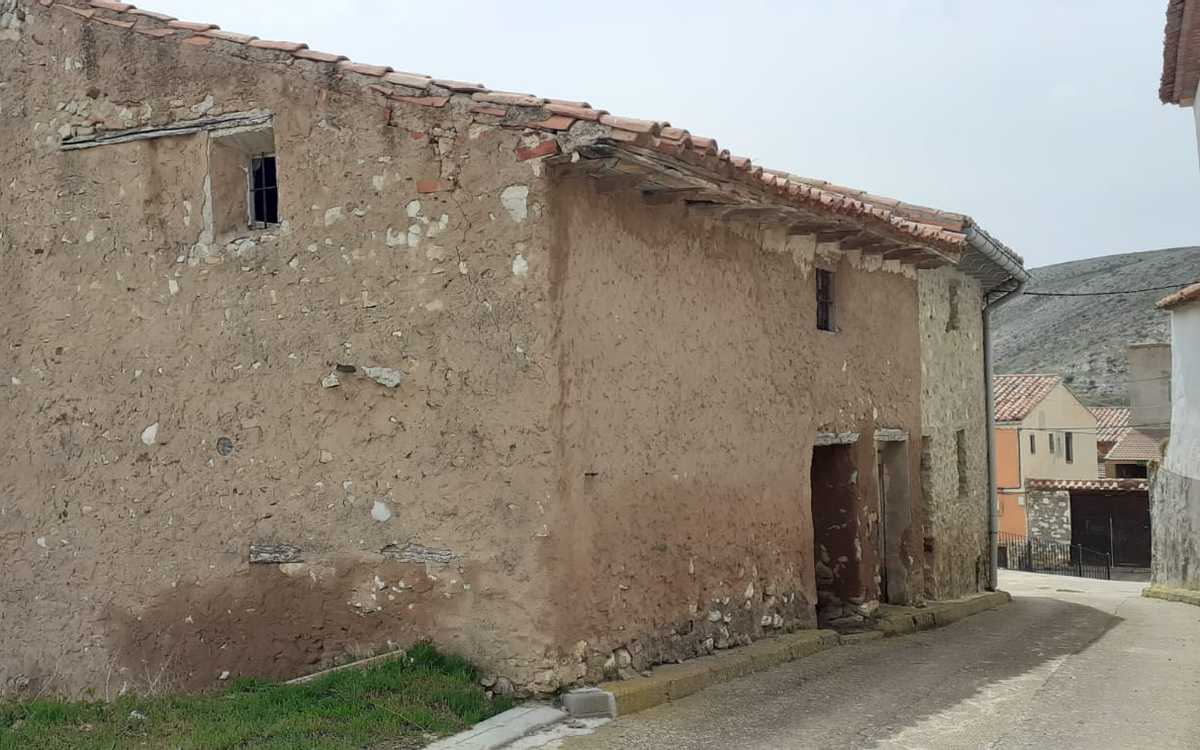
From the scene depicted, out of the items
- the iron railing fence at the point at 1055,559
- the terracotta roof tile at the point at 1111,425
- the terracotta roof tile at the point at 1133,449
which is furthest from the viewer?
the terracotta roof tile at the point at 1111,425

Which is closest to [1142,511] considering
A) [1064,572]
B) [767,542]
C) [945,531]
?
[1064,572]

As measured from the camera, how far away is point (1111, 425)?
44.9m

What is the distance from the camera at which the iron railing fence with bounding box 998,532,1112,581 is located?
3170 centimetres

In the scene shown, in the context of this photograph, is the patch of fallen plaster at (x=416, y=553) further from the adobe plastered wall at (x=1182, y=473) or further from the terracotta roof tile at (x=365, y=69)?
the adobe plastered wall at (x=1182, y=473)

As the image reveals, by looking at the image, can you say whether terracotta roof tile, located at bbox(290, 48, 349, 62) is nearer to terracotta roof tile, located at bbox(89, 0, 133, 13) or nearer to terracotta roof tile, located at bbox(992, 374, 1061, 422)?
terracotta roof tile, located at bbox(89, 0, 133, 13)

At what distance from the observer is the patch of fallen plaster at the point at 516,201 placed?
7070mm

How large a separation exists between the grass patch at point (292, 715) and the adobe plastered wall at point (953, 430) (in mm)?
8020

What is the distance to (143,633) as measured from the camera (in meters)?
8.18

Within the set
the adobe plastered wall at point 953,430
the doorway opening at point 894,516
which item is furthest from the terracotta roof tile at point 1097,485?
the doorway opening at point 894,516

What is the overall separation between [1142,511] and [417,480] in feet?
101

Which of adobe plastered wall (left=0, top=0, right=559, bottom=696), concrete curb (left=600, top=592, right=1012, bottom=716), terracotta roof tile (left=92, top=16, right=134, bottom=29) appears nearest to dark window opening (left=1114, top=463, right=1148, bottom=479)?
concrete curb (left=600, top=592, right=1012, bottom=716)

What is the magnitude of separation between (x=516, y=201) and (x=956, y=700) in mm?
4469

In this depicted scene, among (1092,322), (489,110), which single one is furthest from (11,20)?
(1092,322)

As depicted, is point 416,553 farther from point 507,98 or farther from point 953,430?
point 953,430
